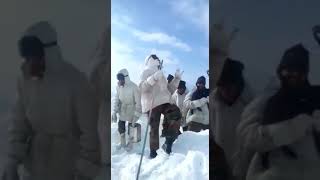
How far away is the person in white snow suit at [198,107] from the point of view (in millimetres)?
4145

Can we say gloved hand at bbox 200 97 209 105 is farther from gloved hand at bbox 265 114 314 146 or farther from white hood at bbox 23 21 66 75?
white hood at bbox 23 21 66 75

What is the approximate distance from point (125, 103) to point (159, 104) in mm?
337

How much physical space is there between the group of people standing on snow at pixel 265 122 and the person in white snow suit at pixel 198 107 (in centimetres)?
18

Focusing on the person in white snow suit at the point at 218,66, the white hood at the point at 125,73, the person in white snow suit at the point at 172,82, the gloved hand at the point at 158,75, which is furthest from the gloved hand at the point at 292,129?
the white hood at the point at 125,73

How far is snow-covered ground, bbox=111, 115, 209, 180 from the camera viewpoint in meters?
4.09

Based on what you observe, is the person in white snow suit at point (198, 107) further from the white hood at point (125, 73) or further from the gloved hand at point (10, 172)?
the gloved hand at point (10, 172)

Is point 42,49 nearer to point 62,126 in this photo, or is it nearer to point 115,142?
point 62,126

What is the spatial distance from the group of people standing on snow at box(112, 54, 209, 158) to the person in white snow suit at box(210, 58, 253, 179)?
18 centimetres

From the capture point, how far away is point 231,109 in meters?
3.95

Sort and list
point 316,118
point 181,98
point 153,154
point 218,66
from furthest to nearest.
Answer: point 181,98, point 153,154, point 218,66, point 316,118

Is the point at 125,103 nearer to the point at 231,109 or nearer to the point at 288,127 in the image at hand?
the point at 231,109

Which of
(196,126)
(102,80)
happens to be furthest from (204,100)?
(102,80)

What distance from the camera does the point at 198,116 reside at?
4.13 metres

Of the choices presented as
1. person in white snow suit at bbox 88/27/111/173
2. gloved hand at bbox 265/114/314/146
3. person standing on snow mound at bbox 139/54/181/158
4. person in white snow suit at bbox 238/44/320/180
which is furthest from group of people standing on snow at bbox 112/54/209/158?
gloved hand at bbox 265/114/314/146
